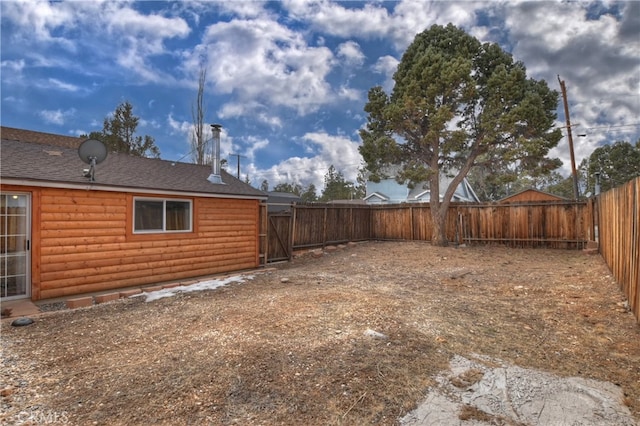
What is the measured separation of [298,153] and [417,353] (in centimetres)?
2257

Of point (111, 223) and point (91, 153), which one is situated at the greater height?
point (91, 153)

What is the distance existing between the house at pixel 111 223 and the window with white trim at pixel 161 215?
2 centimetres

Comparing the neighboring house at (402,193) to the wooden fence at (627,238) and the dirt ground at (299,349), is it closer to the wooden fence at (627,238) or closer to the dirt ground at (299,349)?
the wooden fence at (627,238)

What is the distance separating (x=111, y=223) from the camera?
638 centimetres

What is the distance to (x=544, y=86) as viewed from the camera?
11625mm

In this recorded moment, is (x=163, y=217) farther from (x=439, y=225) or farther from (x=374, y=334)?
(x=439, y=225)

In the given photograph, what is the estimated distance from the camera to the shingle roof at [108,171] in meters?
5.61

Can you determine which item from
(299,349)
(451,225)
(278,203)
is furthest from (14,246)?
(451,225)

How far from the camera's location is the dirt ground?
7.80ft

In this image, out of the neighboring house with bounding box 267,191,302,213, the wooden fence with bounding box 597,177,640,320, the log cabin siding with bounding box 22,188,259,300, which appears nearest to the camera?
the wooden fence with bounding box 597,177,640,320

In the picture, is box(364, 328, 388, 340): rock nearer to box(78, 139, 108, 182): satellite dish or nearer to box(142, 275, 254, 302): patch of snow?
box(142, 275, 254, 302): patch of snow

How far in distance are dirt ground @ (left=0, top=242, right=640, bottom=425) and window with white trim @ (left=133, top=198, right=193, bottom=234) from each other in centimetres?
190

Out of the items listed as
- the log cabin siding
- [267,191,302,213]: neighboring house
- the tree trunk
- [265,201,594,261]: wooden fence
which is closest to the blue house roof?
[265,201,594,261]: wooden fence

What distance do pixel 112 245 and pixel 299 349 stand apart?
16.7ft
